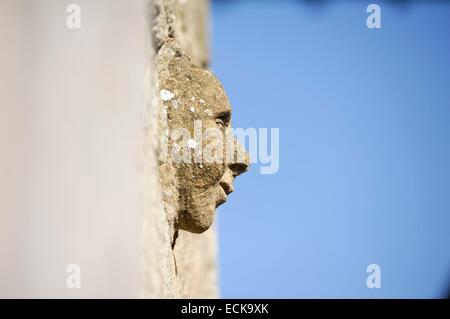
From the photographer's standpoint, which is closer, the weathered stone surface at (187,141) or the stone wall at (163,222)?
the stone wall at (163,222)

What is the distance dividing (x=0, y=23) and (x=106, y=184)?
0.49m

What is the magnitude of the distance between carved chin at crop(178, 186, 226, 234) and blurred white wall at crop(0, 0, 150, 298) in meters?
0.96

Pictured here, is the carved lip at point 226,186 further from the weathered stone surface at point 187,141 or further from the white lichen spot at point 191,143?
the white lichen spot at point 191,143

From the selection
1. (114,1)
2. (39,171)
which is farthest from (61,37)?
(39,171)

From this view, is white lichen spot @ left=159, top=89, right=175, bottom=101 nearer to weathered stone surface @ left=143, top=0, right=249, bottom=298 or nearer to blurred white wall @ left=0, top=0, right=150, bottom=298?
weathered stone surface @ left=143, top=0, right=249, bottom=298

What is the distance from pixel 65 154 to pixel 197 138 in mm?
1130

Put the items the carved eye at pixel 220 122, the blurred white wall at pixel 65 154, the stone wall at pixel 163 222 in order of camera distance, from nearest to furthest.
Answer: the blurred white wall at pixel 65 154 → the stone wall at pixel 163 222 → the carved eye at pixel 220 122

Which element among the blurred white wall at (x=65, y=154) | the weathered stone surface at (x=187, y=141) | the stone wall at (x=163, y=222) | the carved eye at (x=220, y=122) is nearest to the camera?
the blurred white wall at (x=65, y=154)

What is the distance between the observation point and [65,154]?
80.2 inches

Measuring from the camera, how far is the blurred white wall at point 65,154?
1935 millimetres

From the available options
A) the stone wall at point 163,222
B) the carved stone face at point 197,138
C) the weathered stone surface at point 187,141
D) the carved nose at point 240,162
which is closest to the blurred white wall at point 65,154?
the stone wall at point 163,222

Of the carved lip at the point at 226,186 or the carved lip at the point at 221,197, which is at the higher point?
the carved lip at the point at 226,186

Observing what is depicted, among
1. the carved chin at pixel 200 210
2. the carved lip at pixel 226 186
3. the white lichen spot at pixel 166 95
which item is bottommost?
the carved chin at pixel 200 210

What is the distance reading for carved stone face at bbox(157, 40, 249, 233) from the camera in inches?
123
